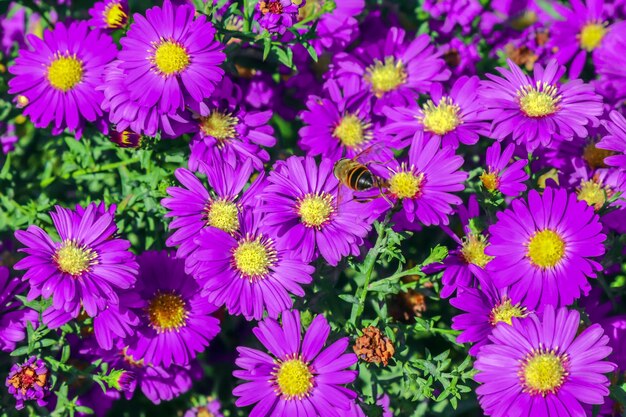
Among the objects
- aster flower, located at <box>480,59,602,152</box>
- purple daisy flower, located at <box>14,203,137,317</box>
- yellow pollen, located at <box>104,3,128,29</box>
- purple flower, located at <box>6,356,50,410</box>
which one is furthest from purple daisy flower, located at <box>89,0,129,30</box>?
aster flower, located at <box>480,59,602,152</box>

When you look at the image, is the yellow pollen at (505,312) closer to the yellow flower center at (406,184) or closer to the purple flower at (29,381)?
the yellow flower center at (406,184)

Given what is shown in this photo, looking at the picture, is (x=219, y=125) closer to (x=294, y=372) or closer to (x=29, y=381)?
(x=294, y=372)

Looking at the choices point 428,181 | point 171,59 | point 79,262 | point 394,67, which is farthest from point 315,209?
point 394,67

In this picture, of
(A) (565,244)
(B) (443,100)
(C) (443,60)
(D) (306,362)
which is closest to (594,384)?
(A) (565,244)

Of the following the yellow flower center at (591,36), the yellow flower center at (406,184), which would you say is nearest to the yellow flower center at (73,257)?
the yellow flower center at (406,184)

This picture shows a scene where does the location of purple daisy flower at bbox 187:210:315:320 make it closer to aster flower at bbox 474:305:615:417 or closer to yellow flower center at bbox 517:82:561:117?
aster flower at bbox 474:305:615:417

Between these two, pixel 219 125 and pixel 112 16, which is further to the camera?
pixel 219 125
